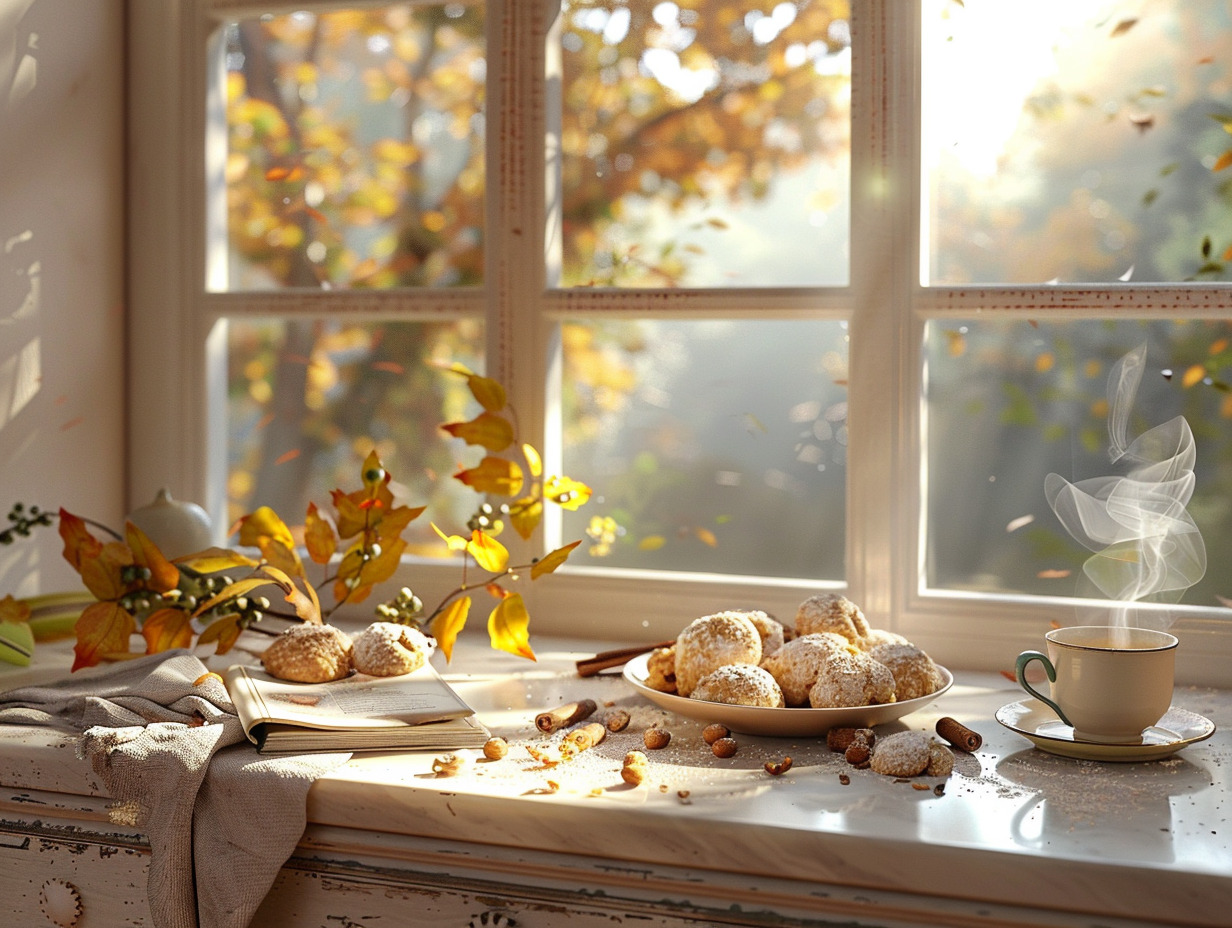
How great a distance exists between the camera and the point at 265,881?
921mm

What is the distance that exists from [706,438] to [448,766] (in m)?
1.73

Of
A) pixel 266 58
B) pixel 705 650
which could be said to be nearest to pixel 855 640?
pixel 705 650

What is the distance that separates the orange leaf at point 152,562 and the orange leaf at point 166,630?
34 millimetres

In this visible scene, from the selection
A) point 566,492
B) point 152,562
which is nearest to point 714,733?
point 566,492

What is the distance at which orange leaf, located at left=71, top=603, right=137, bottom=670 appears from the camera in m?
1.22

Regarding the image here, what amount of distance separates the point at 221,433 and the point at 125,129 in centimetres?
50

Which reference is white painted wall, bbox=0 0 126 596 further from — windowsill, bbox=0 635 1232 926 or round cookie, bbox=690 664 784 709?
round cookie, bbox=690 664 784 709

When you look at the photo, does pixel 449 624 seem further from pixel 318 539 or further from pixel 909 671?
pixel 909 671

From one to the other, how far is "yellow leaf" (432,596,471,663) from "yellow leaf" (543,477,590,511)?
0.55ft

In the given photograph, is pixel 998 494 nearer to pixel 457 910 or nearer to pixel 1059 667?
pixel 1059 667

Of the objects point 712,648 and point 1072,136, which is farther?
point 1072,136

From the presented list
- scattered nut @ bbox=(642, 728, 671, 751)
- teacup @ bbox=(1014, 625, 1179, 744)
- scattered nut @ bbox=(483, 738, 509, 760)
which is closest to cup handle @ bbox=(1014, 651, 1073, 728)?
teacup @ bbox=(1014, 625, 1179, 744)

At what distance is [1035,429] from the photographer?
233 centimetres

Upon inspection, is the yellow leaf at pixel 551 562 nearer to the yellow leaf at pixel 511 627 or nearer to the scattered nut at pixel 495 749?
the yellow leaf at pixel 511 627
